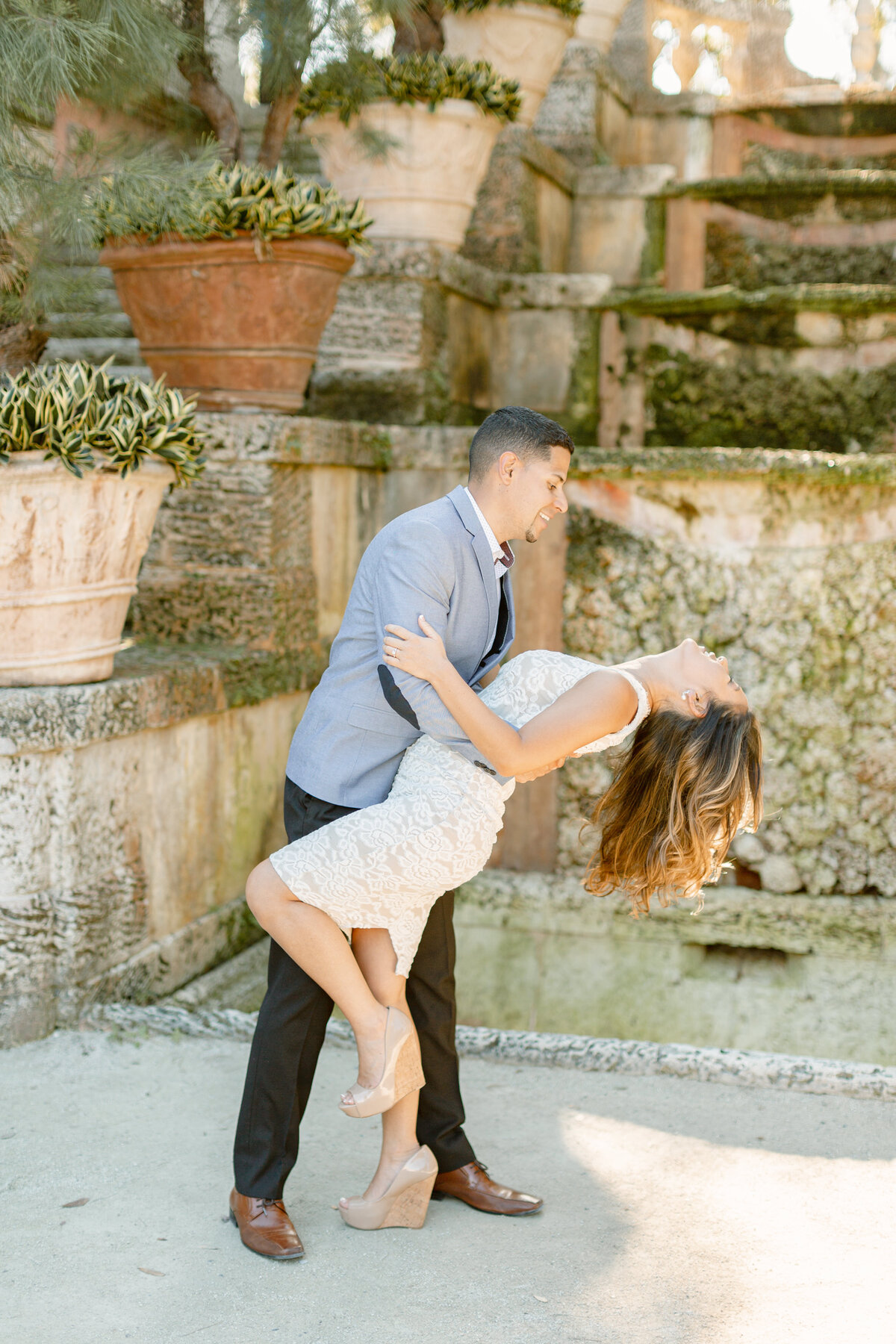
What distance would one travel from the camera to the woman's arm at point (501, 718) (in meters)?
2.07

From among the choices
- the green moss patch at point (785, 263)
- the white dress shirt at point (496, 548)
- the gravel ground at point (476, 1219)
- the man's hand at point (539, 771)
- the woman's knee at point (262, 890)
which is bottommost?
the gravel ground at point (476, 1219)

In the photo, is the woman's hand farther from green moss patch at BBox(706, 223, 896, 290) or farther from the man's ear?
green moss patch at BBox(706, 223, 896, 290)

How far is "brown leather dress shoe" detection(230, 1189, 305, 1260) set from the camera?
2.22 meters

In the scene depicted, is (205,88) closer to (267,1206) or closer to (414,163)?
(414,163)

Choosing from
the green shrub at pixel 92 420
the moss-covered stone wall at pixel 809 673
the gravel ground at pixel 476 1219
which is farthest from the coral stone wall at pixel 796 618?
the green shrub at pixel 92 420

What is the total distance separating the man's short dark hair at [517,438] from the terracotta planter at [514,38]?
10.3 feet

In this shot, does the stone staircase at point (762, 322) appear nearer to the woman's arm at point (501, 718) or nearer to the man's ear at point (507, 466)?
the man's ear at point (507, 466)

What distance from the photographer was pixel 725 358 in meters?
4.96

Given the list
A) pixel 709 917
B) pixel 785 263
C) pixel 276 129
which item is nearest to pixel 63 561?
pixel 276 129

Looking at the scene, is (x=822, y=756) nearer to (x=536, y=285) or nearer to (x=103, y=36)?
(x=536, y=285)

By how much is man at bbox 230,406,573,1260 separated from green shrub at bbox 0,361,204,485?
940mm

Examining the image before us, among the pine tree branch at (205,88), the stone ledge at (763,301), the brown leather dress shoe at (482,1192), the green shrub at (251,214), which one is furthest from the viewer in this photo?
the stone ledge at (763,301)

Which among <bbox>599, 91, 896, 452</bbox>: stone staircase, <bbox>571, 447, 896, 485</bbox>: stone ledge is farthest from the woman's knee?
<bbox>599, 91, 896, 452</bbox>: stone staircase

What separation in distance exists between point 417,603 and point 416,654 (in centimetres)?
10
